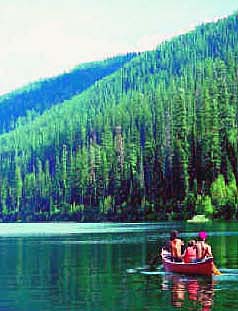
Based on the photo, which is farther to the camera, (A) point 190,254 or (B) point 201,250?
(A) point 190,254

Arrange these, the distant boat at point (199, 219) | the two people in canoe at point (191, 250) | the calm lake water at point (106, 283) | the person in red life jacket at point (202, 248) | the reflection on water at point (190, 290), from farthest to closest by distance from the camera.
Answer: the distant boat at point (199, 219) → the two people in canoe at point (191, 250) → the person in red life jacket at point (202, 248) → the calm lake water at point (106, 283) → the reflection on water at point (190, 290)

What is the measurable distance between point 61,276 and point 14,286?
5.38 meters

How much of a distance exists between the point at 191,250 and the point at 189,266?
1.01 metres

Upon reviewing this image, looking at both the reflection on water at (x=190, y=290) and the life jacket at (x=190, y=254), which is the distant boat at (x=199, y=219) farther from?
the reflection on water at (x=190, y=290)

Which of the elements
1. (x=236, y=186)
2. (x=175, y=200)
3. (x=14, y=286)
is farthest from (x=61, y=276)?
(x=175, y=200)

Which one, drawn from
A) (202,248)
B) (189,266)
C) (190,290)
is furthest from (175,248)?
(190,290)

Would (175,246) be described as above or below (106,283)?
above

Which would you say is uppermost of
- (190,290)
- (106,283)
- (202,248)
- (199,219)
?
(199,219)

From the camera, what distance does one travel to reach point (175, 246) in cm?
5406

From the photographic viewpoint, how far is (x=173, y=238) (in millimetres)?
53875

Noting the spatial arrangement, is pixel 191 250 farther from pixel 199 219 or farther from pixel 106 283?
pixel 199 219

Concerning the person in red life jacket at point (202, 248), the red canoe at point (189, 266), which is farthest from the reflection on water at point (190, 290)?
the person in red life jacket at point (202, 248)

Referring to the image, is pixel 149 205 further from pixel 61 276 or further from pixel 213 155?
pixel 61 276

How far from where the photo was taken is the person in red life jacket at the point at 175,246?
53866 mm
